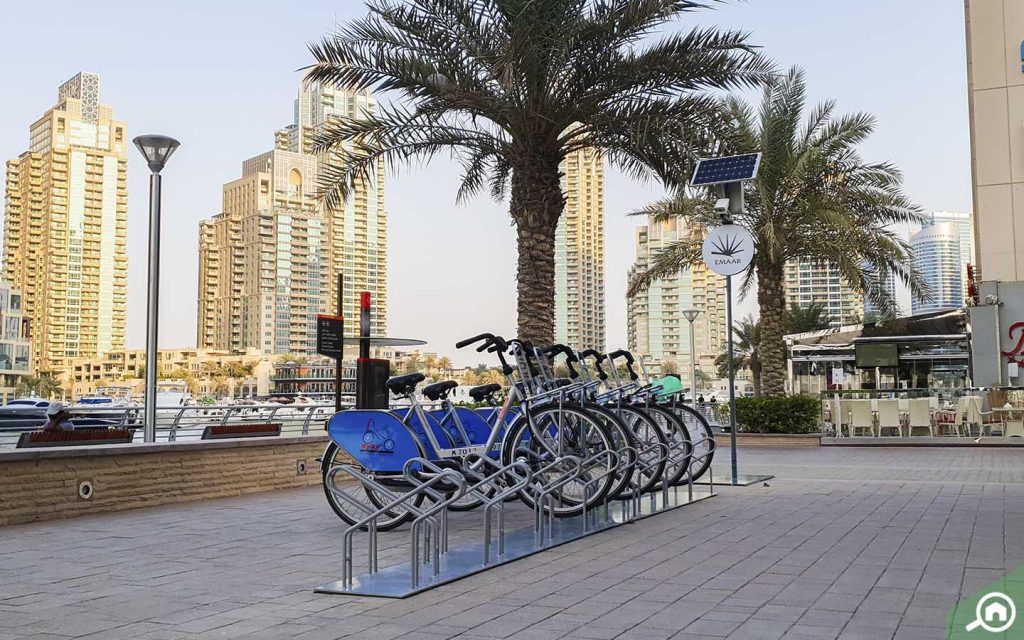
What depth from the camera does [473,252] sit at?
40.2 m

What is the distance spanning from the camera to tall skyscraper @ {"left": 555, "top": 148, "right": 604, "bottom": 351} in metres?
47.4

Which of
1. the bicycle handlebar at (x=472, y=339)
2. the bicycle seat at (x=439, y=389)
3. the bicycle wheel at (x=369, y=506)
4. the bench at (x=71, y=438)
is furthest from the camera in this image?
the bench at (x=71, y=438)

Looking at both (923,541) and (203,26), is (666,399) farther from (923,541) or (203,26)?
(203,26)

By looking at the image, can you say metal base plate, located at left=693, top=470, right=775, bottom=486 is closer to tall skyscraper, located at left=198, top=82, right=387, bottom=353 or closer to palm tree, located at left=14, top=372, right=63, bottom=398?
tall skyscraper, located at left=198, top=82, right=387, bottom=353

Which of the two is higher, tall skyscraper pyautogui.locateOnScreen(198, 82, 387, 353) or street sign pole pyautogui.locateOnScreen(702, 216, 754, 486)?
tall skyscraper pyautogui.locateOnScreen(198, 82, 387, 353)

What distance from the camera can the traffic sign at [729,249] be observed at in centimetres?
1063

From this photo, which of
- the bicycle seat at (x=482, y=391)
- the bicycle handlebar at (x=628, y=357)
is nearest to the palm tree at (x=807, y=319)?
the bicycle handlebar at (x=628, y=357)

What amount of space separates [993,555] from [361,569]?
13.2ft

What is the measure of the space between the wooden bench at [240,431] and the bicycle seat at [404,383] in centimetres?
464

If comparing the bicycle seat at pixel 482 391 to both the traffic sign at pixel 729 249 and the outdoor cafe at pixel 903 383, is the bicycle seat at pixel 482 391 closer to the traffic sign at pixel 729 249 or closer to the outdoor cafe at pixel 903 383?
the traffic sign at pixel 729 249

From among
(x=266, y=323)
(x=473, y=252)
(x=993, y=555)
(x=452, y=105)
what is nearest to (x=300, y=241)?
(x=266, y=323)

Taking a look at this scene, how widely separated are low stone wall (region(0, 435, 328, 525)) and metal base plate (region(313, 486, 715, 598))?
4.35 metres

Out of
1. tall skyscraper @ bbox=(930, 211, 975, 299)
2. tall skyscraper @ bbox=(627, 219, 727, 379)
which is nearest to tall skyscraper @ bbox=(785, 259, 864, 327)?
tall skyscraper @ bbox=(627, 219, 727, 379)

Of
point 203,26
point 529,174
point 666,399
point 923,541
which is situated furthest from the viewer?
point 203,26
